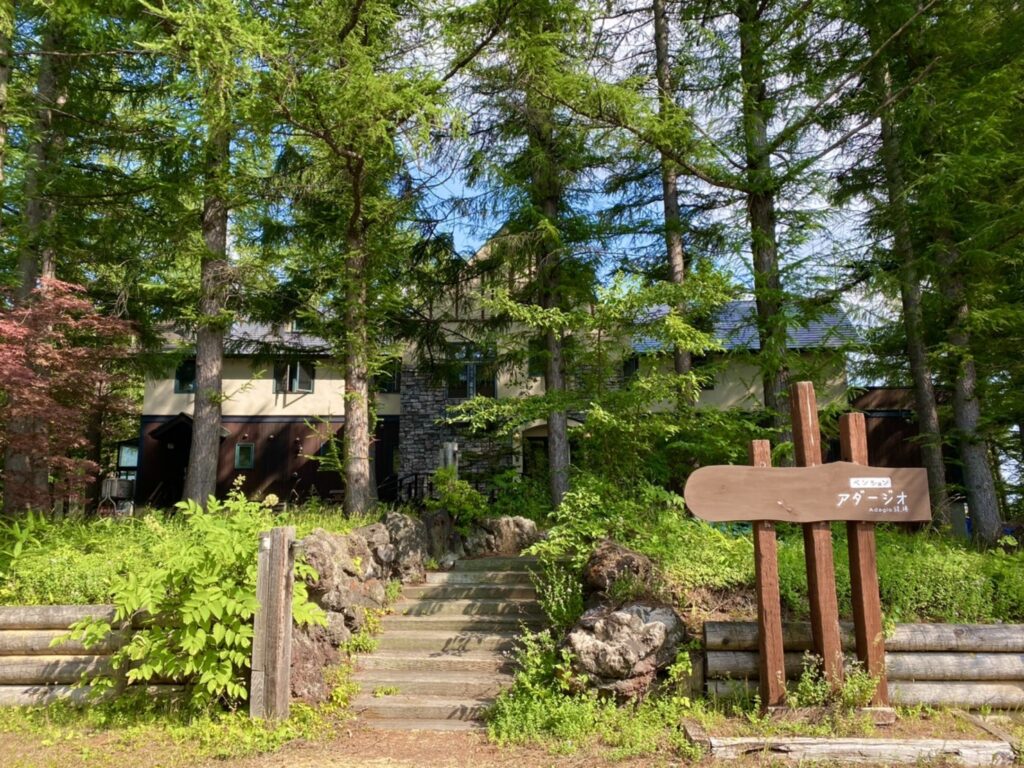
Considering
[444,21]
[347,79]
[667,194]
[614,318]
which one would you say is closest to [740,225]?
[667,194]

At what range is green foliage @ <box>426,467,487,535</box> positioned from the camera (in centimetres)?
1003

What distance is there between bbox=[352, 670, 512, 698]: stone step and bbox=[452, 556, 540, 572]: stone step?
7.85ft

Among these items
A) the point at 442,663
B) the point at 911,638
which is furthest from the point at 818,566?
the point at 442,663

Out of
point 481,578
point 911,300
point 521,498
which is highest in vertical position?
point 911,300

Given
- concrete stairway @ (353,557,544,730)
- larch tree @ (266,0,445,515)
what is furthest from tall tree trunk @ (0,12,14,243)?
concrete stairway @ (353,557,544,730)

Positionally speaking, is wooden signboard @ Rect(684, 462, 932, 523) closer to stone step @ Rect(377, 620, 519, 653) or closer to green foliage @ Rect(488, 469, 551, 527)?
stone step @ Rect(377, 620, 519, 653)

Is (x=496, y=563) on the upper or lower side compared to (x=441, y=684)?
upper

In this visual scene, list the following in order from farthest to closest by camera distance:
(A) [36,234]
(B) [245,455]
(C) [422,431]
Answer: (B) [245,455] < (C) [422,431] < (A) [36,234]

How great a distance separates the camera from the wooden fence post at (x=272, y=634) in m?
5.06

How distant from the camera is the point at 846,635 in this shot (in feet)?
17.5

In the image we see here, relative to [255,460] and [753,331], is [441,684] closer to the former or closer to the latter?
[753,331]

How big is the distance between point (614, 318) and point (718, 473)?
2879mm

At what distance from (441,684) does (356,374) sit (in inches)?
204

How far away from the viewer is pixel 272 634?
16.7 ft
